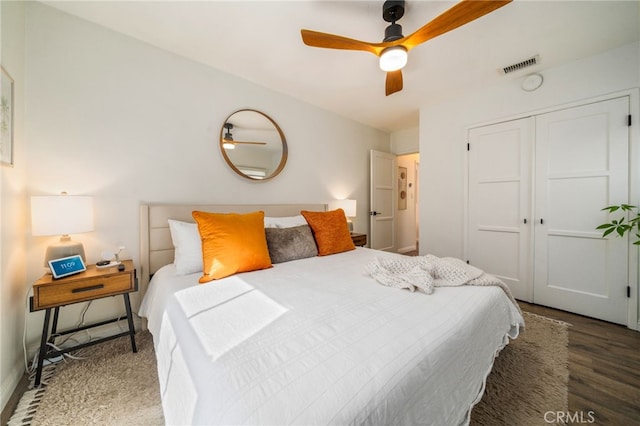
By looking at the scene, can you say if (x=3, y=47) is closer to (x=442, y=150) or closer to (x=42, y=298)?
(x=42, y=298)

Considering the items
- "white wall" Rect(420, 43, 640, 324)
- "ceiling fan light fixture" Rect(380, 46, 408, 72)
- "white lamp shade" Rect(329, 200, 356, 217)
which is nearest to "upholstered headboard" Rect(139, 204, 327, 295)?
"white lamp shade" Rect(329, 200, 356, 217)

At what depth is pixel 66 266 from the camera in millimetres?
1561

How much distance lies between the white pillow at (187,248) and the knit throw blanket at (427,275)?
1.31 meters

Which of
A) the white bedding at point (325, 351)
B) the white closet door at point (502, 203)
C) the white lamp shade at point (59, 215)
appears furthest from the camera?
the white closet door at point (502, 203)

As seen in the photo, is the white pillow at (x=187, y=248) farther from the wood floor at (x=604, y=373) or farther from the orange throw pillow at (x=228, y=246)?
the wood floor at (x=604, y=373)

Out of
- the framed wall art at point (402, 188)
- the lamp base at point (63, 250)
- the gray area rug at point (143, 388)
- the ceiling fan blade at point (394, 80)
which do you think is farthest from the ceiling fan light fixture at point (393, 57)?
the framed wall art at point (402, 188)

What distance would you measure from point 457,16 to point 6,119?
2.76m

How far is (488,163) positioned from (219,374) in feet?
11.5

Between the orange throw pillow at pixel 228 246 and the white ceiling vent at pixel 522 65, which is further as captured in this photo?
the white ceiling vent at pixel 522 65

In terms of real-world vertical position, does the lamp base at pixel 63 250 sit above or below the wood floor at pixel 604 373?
above

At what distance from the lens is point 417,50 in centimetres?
218

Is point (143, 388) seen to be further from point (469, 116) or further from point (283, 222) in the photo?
point (469, 116)

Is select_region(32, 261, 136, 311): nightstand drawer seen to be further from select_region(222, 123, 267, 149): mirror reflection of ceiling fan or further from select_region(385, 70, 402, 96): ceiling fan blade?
select_region(385, 70, 402, 96): ceiling fan blade

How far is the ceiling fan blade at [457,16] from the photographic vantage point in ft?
4.19
